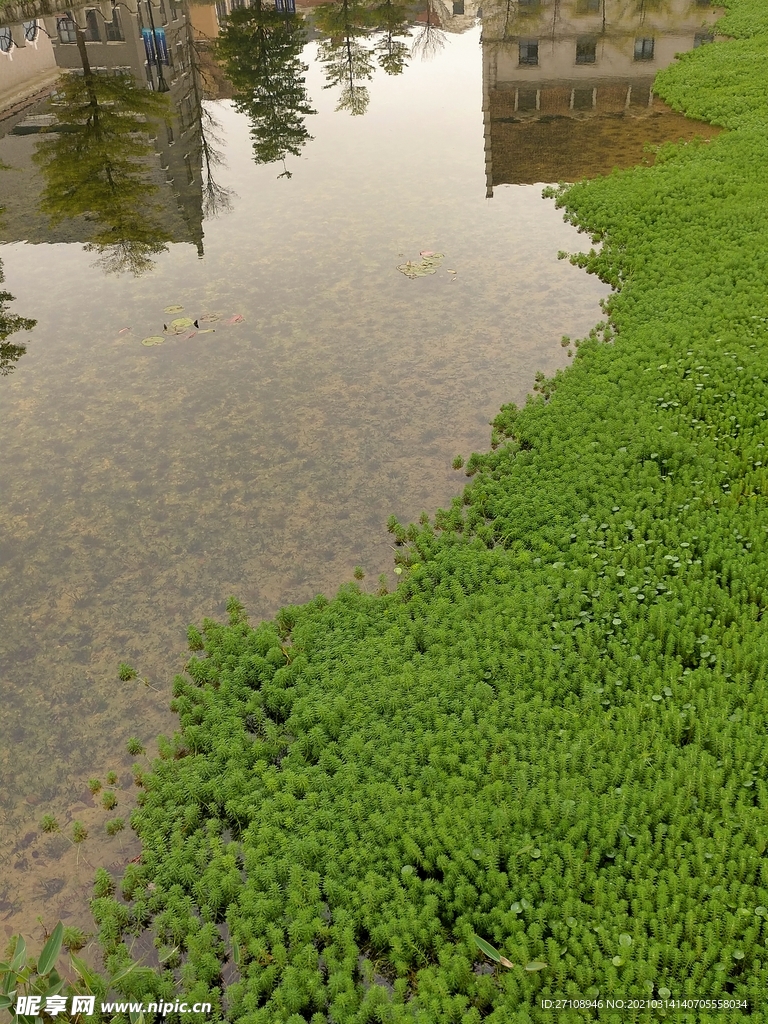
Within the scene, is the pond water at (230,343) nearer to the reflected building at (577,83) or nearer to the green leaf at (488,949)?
the reflected building at (577,83)

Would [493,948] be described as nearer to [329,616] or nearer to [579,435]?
[329,616]

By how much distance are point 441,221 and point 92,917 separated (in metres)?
13.5

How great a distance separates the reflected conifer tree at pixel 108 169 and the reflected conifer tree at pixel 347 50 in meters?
5.61

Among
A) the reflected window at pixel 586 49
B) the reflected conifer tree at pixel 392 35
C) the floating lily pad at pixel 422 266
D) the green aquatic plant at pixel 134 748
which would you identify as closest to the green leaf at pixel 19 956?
the green aquatic plant at pixel 134 748

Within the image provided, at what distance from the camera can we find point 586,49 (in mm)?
25625

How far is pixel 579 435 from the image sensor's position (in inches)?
354

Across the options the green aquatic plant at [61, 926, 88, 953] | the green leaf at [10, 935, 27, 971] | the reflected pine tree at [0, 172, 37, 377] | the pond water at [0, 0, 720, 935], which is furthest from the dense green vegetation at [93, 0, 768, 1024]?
the reflected pine tree at [0, 172, 37, 377]

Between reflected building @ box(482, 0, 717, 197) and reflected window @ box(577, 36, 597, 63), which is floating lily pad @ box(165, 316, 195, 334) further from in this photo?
reflected window @ box(577, 36, 597, 63)

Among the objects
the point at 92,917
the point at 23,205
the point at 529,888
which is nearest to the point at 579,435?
the point at 529,888

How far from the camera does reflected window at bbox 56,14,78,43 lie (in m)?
30.5

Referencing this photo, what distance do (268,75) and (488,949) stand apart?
28386mm

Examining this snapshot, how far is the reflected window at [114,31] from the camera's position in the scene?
2968cm

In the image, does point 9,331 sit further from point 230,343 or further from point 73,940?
point 73,940

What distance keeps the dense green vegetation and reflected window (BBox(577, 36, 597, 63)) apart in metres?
20.3
